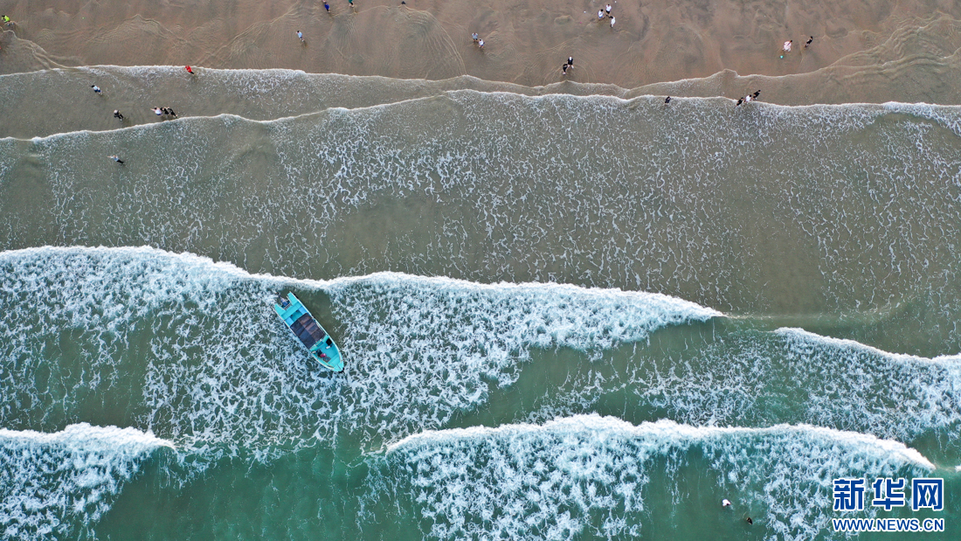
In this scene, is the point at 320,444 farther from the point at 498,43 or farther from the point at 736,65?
the point at 736,65

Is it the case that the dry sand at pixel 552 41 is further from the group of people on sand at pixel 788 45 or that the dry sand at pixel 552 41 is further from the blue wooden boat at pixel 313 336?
the blue wooden boat at pixel 313 336

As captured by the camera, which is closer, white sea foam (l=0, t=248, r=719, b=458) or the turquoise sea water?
the turquoise sea water

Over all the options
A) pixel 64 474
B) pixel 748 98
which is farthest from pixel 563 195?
pixel 64 474

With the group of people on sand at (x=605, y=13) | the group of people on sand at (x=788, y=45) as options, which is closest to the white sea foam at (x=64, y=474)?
the group of people on sand at (x=605, y=13)

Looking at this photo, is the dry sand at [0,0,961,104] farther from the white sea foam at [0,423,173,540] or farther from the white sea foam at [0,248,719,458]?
the white sea foam at [0,423,173,540]

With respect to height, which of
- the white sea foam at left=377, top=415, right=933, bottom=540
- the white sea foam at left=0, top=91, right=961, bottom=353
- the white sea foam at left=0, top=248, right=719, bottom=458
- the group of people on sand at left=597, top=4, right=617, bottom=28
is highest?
the group of people on sand at left=597, top=4, right=617, bottom=28

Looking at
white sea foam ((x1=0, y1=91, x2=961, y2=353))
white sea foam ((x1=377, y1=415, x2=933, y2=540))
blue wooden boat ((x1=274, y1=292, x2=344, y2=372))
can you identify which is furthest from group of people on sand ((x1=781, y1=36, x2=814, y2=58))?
blue wooden boat ((x1=274, y1=292, x2=344, y2=372))

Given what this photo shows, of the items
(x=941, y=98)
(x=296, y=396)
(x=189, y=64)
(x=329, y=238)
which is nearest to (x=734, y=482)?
(x=296, y=396)
